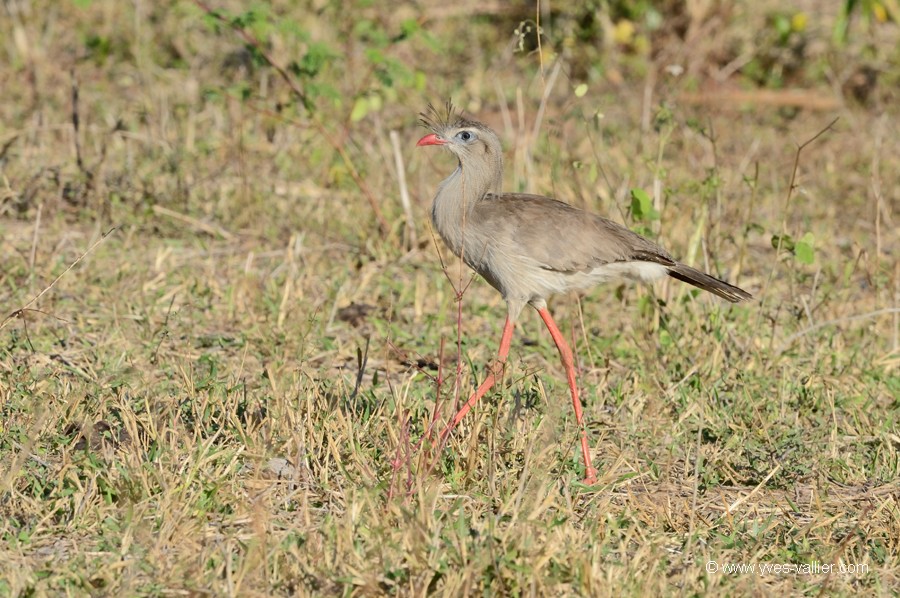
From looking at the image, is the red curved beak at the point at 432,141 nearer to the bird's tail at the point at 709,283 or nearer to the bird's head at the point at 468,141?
the bird's head at the point at 468,141

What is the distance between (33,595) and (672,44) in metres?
6.81

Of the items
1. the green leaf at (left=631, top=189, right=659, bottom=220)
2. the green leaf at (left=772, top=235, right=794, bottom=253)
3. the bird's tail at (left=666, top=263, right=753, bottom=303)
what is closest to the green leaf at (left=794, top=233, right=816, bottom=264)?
the green leaf at (left=772, top=235, right=794, bottom=253)

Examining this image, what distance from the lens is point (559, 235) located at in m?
4.16

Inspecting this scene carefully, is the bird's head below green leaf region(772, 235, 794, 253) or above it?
above

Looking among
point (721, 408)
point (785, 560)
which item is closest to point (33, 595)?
Result: point (785, 560)

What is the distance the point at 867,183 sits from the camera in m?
6.99

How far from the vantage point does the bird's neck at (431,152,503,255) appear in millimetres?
4172

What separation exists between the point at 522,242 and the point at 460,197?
0.29 m

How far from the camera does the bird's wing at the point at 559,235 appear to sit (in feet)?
13.5

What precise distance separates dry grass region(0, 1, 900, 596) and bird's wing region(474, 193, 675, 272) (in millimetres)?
480

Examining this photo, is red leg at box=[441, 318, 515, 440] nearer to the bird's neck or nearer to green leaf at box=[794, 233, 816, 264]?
the bird's neck

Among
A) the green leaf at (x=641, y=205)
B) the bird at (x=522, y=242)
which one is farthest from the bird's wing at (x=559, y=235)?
the green leaf at (x=641, y=205)

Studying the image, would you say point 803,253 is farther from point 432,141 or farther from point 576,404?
point 432,141

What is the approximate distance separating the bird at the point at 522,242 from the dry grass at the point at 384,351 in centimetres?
34
